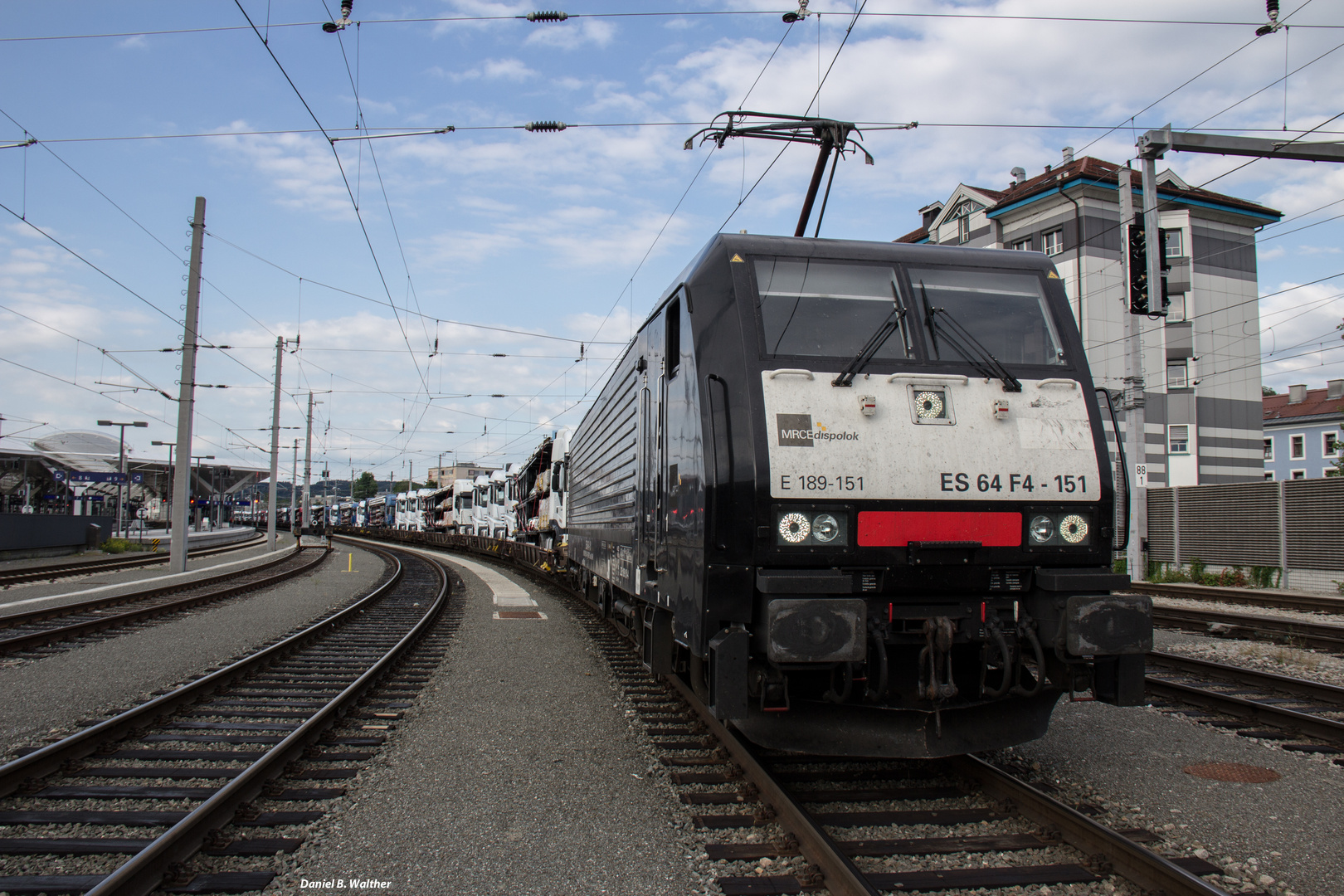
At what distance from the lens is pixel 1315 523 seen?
50.6ft

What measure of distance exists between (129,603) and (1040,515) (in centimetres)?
1536

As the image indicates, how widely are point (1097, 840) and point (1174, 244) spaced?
1266 inches

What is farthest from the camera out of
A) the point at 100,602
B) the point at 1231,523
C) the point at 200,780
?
the point at 1231,523

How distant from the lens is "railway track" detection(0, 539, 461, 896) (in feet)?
12.4

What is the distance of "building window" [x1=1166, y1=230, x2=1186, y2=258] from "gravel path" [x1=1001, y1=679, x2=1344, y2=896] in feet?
92.4

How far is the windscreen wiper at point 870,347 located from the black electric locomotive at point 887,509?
0.5 inches

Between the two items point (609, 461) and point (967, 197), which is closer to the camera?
point (609, 461)

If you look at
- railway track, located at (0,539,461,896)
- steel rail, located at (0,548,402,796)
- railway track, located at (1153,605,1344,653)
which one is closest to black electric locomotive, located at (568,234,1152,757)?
railway track, located at (0,539,461,896)

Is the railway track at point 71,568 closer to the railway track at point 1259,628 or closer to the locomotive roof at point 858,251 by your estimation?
the locomotive roof at point 858,251

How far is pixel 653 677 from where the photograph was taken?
8438 mm

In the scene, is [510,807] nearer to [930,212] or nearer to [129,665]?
[129,665]

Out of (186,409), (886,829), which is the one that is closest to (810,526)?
(886,829)

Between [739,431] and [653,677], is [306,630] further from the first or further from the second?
[739,431]

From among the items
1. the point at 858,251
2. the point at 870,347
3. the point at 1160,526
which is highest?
the point at 858,251
